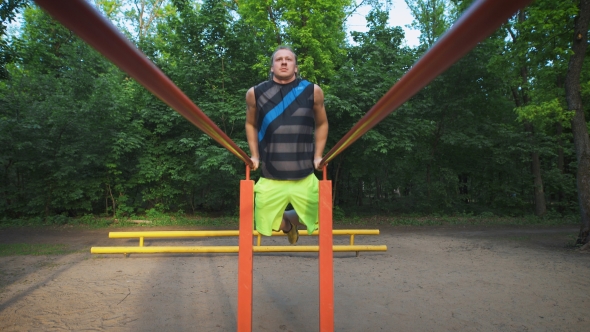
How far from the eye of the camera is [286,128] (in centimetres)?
259

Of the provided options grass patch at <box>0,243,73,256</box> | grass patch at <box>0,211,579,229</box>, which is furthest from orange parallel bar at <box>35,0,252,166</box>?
grass patch at <box>0,211,579,229</box>

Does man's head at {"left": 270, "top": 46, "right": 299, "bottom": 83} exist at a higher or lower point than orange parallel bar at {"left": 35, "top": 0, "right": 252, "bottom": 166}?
higher

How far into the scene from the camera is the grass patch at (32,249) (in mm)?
8305

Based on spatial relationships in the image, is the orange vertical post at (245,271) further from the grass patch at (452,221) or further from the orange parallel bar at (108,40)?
the grass patch at (452,221)

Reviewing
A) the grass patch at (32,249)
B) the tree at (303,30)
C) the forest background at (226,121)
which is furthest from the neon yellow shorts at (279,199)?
the tree at (303,30)

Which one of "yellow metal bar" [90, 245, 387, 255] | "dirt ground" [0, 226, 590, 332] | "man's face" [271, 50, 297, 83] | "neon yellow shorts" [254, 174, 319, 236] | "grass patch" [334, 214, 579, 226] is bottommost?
"dirt ground" [0, 226, 590, 332]

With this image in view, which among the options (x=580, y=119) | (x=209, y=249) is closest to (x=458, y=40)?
(x=209, y=249)

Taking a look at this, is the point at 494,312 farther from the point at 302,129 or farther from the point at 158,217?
the point at 158,217

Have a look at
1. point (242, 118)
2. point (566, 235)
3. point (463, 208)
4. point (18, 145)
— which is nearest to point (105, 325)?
point (242, 118)

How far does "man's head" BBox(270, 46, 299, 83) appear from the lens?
103 inches

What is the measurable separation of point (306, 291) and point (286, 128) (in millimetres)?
3328

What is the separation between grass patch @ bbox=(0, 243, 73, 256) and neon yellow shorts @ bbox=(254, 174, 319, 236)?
7230 millimetres

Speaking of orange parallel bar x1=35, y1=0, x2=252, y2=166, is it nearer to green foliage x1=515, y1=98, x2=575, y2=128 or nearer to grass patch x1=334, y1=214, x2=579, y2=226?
green foliage x1=515, y1=98, x2=575, y2=128

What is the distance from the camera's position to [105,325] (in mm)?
4102
